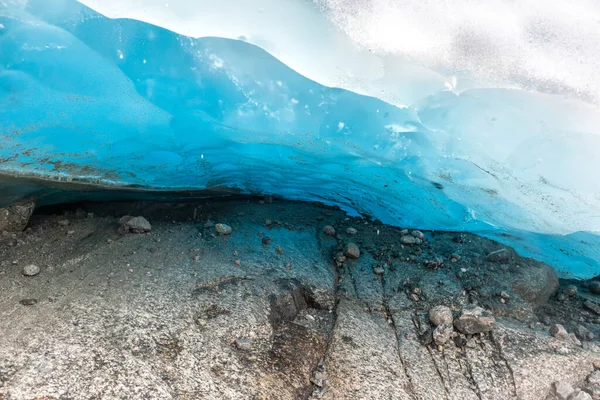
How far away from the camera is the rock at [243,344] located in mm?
2693

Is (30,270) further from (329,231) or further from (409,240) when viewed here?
(409,240)

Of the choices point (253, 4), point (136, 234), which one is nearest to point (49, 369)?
point (136, 234)

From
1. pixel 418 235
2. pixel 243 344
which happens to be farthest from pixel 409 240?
pixel 243 344

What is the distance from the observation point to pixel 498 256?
4.34 m

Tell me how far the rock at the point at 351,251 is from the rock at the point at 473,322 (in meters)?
1.11

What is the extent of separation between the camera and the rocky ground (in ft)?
8.02

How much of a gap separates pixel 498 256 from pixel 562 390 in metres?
1.60

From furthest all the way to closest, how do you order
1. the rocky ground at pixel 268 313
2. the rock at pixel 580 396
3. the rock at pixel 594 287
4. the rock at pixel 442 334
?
the rock at pixel 594 287 → the rock at pixel 442 334 → the rock at pixel 580 396 → the rocky ground at pixel 268 313

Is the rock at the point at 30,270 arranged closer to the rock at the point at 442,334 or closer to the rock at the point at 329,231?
the rock at the point at 329,231

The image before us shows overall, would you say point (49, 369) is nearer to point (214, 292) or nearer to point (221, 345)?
point (221, 345)

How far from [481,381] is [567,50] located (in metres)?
2.02

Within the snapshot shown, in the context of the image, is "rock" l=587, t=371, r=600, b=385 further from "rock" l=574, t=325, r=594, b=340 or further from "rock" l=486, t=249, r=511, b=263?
"rock" l=486, t=249, r=511, b=263

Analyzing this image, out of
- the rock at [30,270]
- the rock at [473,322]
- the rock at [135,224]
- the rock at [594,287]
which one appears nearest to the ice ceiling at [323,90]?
the rock at [135,224]

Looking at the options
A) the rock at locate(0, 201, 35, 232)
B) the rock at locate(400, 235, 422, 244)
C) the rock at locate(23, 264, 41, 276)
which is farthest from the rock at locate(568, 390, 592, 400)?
the rock at locate(0, 201, 35, 232)
